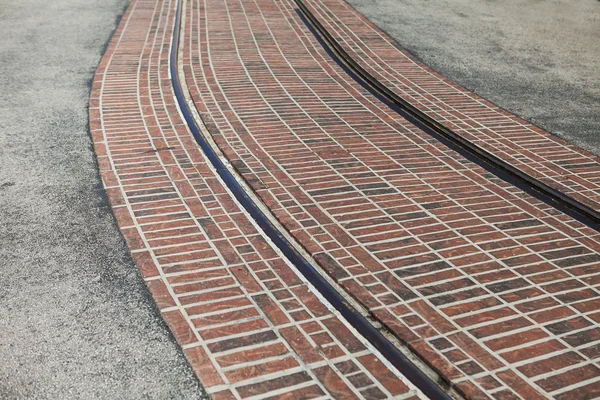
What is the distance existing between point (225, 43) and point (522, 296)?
5.66 metres

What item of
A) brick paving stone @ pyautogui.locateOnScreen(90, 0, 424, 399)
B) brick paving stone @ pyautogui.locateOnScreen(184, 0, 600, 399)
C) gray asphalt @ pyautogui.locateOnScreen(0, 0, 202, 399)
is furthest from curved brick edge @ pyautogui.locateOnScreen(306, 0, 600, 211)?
gray asphalt @ pyautogui.locateOnScreen(0, 0, 202, 399)

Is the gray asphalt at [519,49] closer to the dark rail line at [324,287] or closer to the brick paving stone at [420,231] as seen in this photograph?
the brick paving stone at [420,231]

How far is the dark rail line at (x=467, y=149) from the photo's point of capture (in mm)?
4516

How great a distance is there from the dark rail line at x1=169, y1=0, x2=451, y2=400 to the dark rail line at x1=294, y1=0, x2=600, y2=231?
2.10 meters

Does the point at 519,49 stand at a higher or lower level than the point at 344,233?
higher

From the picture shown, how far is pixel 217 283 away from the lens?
3531 mm

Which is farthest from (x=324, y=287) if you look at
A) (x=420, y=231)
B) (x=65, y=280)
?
(x=65, y=280)

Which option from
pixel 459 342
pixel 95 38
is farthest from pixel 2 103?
pixel 459 342

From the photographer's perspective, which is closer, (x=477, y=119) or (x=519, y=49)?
(x=477, y=119)

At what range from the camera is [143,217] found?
13.6 ft

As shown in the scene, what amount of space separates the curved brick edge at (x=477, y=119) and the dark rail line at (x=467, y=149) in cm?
8

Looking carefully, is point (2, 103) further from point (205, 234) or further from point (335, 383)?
point (335, 383)

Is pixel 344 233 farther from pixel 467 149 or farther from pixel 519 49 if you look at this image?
pixel 519 49

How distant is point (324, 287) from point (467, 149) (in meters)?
2.53
